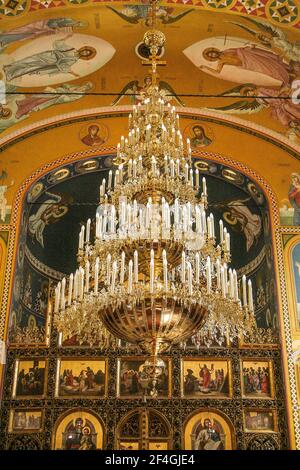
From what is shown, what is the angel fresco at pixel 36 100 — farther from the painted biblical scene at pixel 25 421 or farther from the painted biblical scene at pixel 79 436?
the painted biblical scene at pixel 79 436

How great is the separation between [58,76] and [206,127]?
2.93 metres

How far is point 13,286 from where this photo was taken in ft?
37.0

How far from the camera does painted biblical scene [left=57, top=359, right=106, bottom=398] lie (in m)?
11.3

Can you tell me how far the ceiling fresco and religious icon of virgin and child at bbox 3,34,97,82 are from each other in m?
0.02

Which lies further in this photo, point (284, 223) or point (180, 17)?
point (284, 223)

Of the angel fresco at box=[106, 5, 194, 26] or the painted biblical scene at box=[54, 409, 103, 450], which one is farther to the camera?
the painted biblical scene at box=[54, 409, 103, 450]

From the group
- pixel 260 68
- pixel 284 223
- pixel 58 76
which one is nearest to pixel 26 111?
pixel 58 76

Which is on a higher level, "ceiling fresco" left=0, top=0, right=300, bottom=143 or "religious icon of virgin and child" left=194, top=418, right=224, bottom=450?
"ceiling fresco" left=0, top=0, right=300, bottom=143

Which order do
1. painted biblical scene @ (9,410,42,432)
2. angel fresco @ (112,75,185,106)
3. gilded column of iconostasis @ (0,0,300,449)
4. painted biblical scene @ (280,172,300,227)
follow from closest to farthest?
gilded column of iconostasis @ (0,0,300,449) < painted biblical scene @ (9,410,42,432) < angel fresco @ (112,75,185,106) < painted biblical scene @ (280,172,300,227)

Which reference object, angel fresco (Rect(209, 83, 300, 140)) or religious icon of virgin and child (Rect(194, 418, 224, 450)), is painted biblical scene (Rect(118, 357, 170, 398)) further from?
angel fresco (Rect(209, 83, 300, 140))

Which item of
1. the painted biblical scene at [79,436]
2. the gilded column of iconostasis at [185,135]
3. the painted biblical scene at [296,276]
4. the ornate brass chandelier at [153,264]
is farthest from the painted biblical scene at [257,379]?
the ornate brass chandelier at [153,264]

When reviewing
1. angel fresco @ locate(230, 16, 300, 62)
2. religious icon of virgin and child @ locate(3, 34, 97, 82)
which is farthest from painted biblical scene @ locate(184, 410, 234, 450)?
religious icon of virgin and child @ locate(3, 34, 97, 82)

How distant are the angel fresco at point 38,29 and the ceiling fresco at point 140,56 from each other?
0.05 ft

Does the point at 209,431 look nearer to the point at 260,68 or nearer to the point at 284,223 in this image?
the point at 284,223
